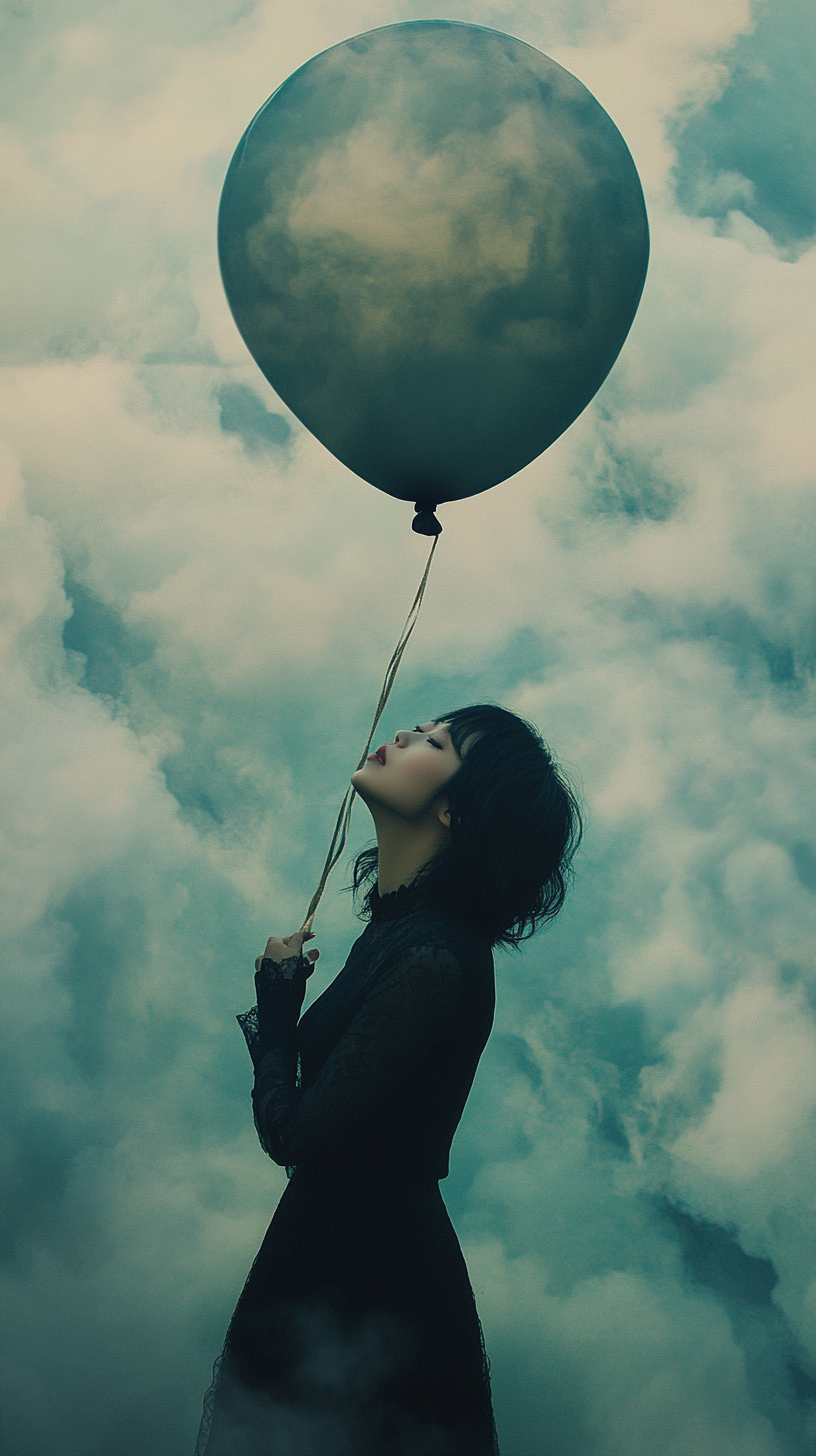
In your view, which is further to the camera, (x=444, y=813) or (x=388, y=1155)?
(x=444, y=813)

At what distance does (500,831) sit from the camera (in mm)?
1521

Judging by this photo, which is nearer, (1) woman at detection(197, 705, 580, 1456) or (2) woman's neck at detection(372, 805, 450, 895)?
(1) woman at detection(197, 705, 580, 1456)

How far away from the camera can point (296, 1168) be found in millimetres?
1447

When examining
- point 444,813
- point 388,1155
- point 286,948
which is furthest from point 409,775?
point 388,1155

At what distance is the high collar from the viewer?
5.02ft

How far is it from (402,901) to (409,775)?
168 mm

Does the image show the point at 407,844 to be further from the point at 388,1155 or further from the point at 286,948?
the point at 388,1155

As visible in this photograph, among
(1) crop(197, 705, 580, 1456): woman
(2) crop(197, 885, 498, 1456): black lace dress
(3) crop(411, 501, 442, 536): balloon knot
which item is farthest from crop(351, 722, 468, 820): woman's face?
(3) crop(411, 501, 442, 536): balloon knot

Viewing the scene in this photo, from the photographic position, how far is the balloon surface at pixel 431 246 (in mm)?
1441

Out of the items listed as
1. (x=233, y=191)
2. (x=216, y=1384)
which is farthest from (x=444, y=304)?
(x=216, y=1384)

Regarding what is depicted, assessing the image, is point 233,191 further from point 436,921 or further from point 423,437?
→ point 436,921

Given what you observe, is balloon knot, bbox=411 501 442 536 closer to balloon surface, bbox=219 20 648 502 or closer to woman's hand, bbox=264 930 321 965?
balloon surface, bbox=219 20 648 502

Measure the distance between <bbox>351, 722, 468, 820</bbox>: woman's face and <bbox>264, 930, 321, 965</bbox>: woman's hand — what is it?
0.21 meters

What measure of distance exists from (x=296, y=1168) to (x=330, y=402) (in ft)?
3.23
